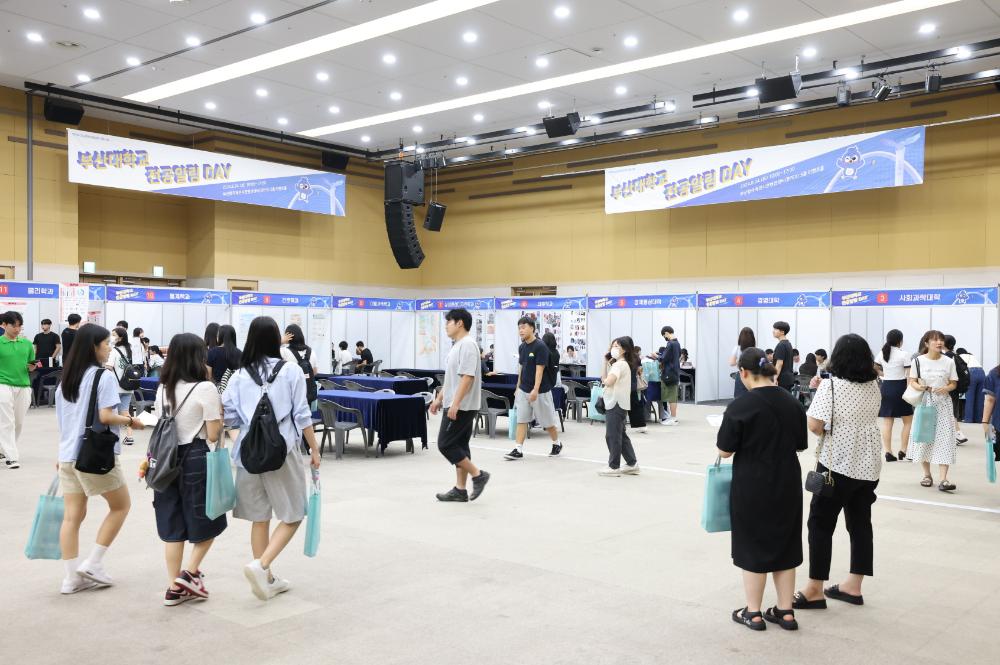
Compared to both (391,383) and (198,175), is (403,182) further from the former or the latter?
(391,383)

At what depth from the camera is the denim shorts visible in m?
3.96

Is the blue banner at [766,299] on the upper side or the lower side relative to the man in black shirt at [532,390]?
upper

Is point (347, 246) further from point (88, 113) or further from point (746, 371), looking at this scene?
point (746, 371)

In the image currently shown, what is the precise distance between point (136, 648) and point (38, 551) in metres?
1.05

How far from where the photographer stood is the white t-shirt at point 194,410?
3.98 metres

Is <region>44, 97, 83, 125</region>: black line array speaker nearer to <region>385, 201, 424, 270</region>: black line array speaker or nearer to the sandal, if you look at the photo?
<region>385, 201, 424, 270</region>: black line array speaker

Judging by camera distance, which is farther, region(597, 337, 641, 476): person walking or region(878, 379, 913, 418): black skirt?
region(878, 379, 913, 418): black skirt

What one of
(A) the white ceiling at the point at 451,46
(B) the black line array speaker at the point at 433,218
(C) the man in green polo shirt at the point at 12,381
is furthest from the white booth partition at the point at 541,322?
(C) the man in green polo shirt at the point at 12,381

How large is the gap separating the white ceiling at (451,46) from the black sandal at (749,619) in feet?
30.3

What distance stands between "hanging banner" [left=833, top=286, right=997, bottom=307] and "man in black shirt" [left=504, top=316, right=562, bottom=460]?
7.89m

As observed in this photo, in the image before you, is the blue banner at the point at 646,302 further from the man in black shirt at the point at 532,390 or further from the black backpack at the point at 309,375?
the black backpack at the point at 309,375

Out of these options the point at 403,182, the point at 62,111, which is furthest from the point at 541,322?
the point at 62,111

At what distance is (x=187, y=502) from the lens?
3.98 meters

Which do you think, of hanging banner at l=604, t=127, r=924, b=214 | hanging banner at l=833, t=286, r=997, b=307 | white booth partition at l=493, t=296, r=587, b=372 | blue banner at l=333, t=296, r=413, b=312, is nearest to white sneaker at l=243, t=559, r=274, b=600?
hanging banner at l=833, t=286, r=997, b=307
